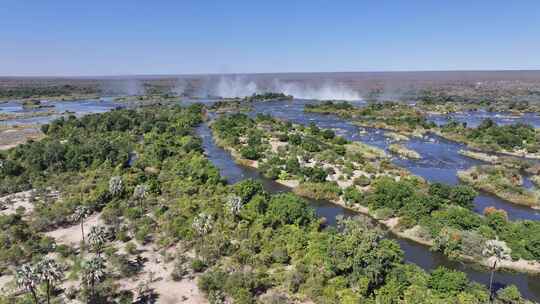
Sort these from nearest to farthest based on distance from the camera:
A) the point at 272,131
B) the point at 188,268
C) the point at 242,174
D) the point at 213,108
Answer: the point at 188,268 < the point at 242,174 < the point at 272,131 < the point at 213,108

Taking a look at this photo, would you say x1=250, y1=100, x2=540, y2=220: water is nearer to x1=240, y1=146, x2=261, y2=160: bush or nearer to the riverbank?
the riverbank

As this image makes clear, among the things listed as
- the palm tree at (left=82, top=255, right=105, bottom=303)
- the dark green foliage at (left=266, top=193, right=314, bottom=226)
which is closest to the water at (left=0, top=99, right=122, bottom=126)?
the dark green foliage at (left=266, top=193, right=314, bottom=226)

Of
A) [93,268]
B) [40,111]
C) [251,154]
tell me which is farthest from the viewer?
[40,111]

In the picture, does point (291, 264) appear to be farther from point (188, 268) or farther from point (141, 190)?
point (141, 190)

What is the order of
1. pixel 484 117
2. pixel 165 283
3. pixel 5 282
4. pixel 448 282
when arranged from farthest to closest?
1. pixel 484 117
2. pixel 5 282
3. pixel 165 283
4. pixel 448 282

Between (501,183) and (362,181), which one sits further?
(362,181)

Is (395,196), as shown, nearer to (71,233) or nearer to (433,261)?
(433,261)

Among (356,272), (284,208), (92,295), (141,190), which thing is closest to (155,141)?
(141,190)

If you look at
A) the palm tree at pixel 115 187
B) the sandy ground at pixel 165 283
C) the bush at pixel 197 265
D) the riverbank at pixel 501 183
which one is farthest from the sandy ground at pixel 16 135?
the riverbank at pixel 501 183

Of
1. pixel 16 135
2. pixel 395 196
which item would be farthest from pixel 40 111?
pixel 395 196
